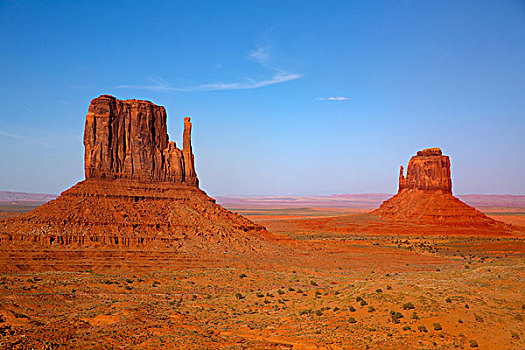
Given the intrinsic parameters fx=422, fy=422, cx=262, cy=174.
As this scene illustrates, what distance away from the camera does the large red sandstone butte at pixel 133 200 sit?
43656mm

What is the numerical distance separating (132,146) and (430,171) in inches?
3313

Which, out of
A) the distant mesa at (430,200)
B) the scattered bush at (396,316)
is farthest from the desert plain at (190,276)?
the distant mesa at (430,200)

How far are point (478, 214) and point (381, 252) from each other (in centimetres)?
5392

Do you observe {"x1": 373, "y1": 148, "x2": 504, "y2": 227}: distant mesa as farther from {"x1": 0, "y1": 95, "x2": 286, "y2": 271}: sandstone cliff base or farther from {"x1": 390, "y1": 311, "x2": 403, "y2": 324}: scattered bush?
{"x1": 390, "y1": 311, "x2": 403, "y2": 324}: scattered bush

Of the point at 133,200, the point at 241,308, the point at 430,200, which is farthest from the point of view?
the point at 430,200

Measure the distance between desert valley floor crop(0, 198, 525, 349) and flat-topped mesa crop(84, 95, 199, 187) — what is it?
45.6ft

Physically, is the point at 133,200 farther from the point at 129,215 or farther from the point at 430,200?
the point at 430,200

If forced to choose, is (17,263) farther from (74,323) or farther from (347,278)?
(347,278)

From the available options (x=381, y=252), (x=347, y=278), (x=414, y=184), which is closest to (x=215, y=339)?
(x=347, y=278)

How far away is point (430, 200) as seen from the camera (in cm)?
10781

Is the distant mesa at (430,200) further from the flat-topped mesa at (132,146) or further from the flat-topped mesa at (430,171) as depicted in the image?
the flat-topped mesa at (132,146)

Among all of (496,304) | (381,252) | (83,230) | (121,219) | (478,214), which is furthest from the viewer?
(478,214)

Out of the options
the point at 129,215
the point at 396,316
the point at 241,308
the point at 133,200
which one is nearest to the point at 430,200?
the point at 133,200

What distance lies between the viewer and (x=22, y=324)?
19.4 meters
